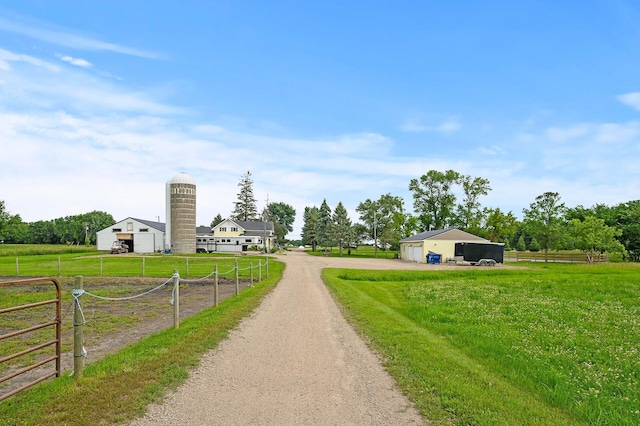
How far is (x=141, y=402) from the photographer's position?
511 centimetres

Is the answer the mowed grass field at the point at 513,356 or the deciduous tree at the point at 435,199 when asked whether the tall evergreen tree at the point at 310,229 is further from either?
the mowed grass field at the point at 513,356

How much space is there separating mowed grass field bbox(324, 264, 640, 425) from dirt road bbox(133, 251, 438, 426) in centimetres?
53

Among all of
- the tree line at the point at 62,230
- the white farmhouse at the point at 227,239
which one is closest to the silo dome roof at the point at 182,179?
the white farmhouse at the point at 227,239

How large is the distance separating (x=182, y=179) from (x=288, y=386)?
6065 cm

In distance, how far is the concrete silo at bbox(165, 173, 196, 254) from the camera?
61250 mm

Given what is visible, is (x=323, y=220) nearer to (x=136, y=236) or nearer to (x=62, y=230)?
(x=136, y=236)

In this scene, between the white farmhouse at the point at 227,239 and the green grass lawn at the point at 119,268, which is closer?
the green grass lawn at the point at 119,268

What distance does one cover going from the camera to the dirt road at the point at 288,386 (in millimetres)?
4809

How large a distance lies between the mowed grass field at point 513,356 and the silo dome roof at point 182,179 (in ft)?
168

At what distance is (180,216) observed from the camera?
6141 cm

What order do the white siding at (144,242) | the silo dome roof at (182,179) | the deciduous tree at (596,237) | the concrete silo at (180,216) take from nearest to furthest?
the deciduous tree at (596,237), the concrete silo at (180,216), the silo dome roof at (182,179), the white siding at (144,242)

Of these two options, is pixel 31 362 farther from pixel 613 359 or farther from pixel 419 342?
pixel 613 359

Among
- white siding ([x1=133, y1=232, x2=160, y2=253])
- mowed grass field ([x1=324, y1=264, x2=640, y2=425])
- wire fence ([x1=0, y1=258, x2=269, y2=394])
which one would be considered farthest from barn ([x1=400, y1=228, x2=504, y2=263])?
white siding ([x1=133, y1=232, x2=160, y2=253])

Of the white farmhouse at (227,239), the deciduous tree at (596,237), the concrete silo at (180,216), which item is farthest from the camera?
the white farmhouse at (227,239)
